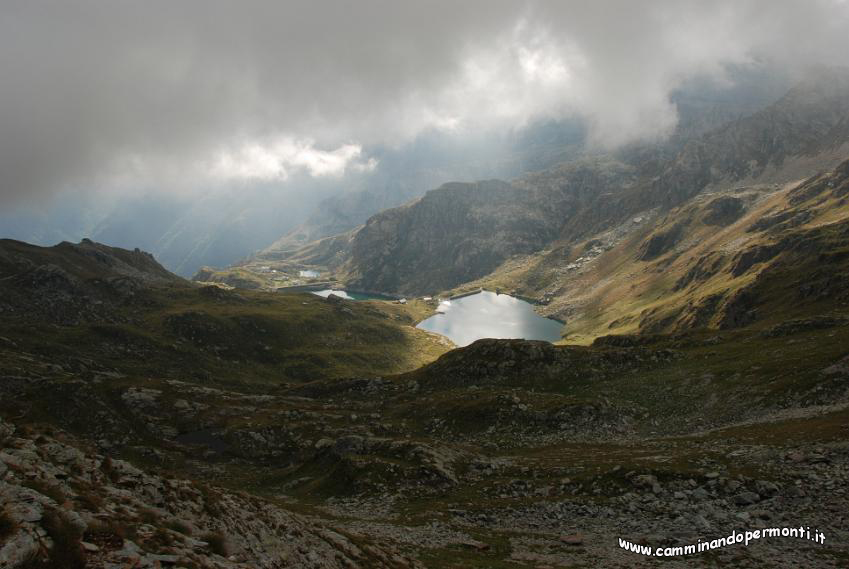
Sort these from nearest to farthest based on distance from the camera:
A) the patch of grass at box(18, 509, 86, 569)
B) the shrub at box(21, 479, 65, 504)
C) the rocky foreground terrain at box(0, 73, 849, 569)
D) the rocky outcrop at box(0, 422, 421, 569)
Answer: the patch of grass at box(18, 509, 86, 569) < the rocky outcrop at box(0, 422, 421, 569) < the shrub at box(21, 479, 65, 504) < the rocky foreground terrain at box(0, 73, 849, 569)

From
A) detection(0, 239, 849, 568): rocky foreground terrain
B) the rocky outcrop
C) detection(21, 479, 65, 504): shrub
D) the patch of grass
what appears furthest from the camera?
detection(0, 239, 849, 568): rocky foreground terrain

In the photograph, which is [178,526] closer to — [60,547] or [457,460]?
[60,547]

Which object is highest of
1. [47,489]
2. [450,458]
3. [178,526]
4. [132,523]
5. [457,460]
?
[450,458]

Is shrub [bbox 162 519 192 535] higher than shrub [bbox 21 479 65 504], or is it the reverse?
shrub [bbox 21 479 65 504]

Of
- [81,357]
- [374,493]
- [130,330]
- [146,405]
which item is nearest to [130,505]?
[374,493]

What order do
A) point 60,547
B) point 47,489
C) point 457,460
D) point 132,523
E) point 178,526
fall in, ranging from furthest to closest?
point 457,460 < point 178,526 < point 132,523 < point 47,489 < point 60,547

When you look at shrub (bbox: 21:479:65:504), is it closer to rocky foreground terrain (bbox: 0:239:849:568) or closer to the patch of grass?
rocky foreground terrain (bbox: 0:239:849:568)

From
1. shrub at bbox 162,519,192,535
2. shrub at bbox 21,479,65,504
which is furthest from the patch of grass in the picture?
shrub at bbox 162,519,192,535

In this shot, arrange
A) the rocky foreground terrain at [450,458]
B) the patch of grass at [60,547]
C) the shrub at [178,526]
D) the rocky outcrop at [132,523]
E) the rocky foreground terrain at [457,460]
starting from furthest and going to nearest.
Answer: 1. the rocky foreground terrain at [450,458]
2. the rocky foreground terrain at [457,460]
3. the shrub at [178,526]
4. the rocky outcrop at [132,523]
5. the patch of grass at [60,547]

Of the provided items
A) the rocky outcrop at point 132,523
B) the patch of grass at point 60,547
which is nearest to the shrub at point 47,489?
the rocky outcrop at point 132,523

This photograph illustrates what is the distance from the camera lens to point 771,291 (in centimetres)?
15412

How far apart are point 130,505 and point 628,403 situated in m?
54.8

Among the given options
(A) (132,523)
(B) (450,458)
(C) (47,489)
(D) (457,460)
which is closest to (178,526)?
(A) (132,523)

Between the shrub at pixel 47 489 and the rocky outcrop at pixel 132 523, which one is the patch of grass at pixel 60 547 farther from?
the shrub at pixel 47 489
